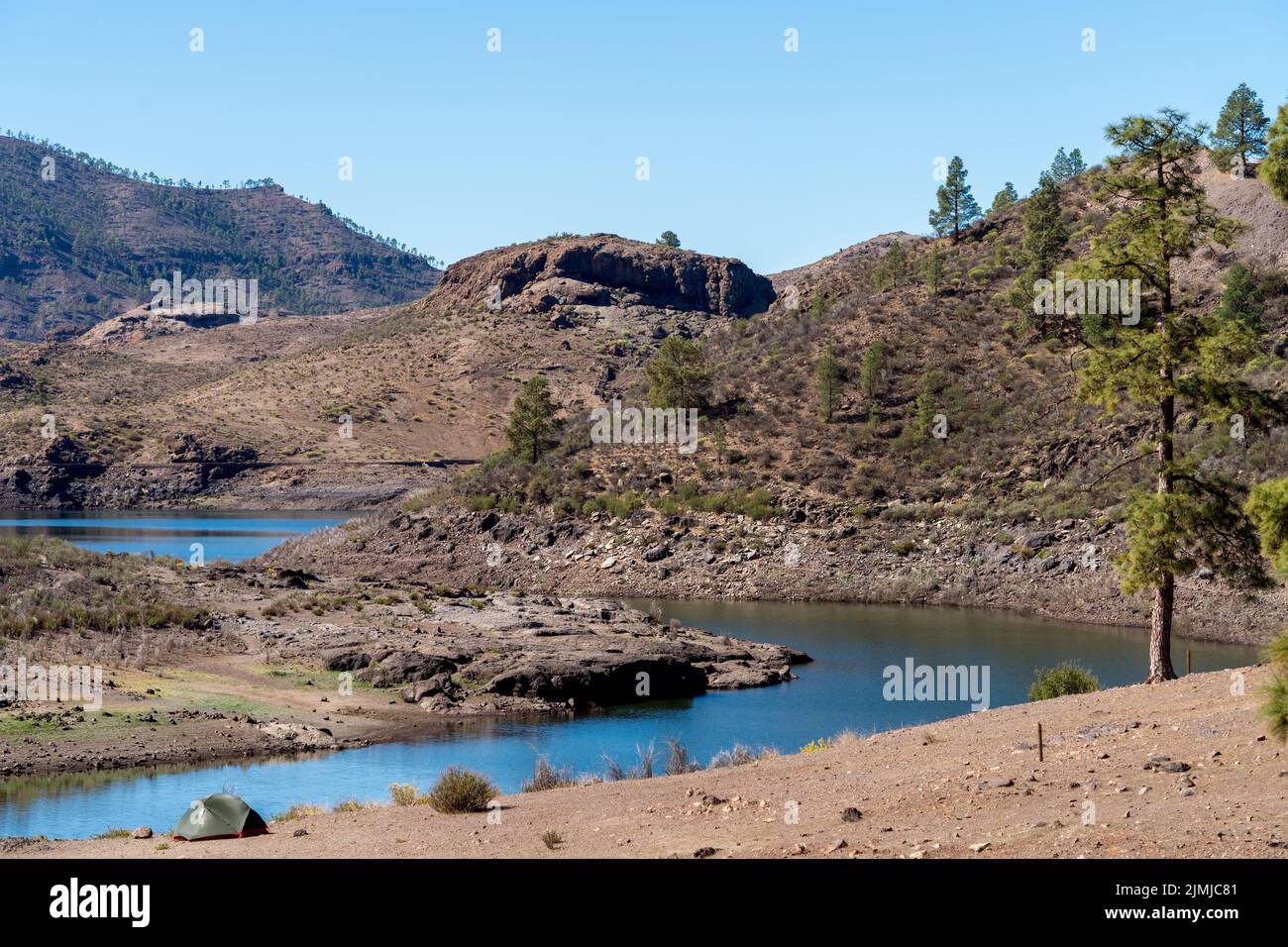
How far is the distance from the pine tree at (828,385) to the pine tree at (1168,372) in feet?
153

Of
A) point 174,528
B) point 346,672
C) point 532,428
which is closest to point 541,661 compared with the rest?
point 346,672

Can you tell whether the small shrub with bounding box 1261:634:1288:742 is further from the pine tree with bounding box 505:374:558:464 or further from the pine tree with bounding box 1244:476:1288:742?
the pine tree with bounding box 505:374:558:464

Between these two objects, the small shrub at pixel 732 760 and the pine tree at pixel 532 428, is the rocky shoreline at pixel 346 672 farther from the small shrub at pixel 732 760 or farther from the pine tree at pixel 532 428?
the pine tree at pixel 532 428

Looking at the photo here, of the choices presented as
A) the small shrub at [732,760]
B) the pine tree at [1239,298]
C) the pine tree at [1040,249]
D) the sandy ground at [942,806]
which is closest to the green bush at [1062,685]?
the sandy ground at [942,806]

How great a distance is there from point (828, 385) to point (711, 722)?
3998cm

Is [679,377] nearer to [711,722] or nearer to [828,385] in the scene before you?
[828,385]

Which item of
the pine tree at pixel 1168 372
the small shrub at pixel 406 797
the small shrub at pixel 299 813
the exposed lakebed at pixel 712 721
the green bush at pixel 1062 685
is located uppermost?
the pine tree at pixel 1168 372

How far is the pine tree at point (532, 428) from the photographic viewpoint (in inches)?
3132

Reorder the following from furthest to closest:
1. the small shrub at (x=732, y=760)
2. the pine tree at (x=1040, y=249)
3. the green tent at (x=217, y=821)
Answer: the pine tree at (x=1040, y=249) → the small shrub at (x=732, y=760) → the green tent at (x=217, y=821)

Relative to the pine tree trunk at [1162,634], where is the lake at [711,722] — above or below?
below

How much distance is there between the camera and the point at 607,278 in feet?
597
